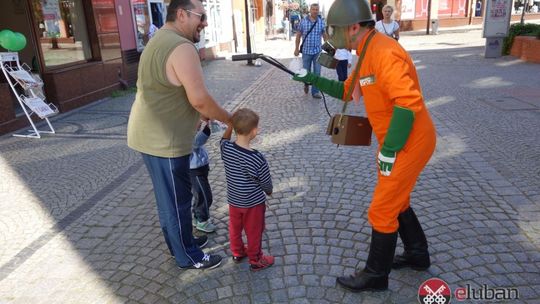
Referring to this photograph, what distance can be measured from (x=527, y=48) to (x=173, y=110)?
43.3 ft

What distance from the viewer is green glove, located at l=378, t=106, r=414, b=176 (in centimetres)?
218

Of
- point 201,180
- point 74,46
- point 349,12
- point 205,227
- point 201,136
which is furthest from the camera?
point 74,46

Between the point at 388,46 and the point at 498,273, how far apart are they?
175 centimetres

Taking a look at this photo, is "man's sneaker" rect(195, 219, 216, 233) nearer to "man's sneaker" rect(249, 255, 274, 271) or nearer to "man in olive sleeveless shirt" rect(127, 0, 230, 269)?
"man in olive sleeveless shirt" rect(127, 0, 230, 269)

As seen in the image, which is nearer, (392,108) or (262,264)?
(392,108)

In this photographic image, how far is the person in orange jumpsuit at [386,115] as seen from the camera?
2.20 metres

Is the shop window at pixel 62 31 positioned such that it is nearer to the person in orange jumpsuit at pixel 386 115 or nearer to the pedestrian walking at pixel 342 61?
the pedestrian walking at pixel 342 61

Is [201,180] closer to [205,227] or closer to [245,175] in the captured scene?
[205,227]

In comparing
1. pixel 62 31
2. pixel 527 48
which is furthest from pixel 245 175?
pixel 527 48

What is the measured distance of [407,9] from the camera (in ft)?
95.1

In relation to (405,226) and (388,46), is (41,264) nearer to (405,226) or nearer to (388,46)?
(405,226)

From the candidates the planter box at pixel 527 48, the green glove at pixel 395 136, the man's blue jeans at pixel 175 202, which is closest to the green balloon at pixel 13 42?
the man's blue jeans at pixel 175 202

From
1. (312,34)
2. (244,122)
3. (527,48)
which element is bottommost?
(527,48)

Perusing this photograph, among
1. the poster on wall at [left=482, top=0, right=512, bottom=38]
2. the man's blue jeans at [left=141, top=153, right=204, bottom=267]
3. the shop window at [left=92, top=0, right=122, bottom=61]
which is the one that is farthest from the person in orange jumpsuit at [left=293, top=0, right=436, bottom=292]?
the poster on wall at [left=482, top=0, right=512, bottom=38]
